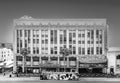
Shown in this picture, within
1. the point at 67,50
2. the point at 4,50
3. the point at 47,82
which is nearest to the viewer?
the point at 47,82

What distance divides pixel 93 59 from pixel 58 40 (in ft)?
37.4

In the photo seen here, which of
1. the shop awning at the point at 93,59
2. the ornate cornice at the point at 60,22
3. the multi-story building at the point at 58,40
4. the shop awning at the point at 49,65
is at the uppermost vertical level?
the ornate cornice at the point at 60,22

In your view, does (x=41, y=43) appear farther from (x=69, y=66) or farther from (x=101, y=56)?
(x=101, y=56)

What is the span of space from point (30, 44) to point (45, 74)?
1785cm

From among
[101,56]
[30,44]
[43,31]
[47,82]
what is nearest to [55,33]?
[43,31]

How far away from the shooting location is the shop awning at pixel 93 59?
64.4 meters

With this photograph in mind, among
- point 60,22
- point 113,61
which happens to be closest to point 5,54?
point 60,22

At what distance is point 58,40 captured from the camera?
68250 millimetres

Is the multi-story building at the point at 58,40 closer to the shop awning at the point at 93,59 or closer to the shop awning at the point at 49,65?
the shop awning at the point at 93,59

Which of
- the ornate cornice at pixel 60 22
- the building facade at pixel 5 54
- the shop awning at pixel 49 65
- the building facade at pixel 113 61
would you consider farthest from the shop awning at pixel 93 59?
the building facade at pixel 5 54

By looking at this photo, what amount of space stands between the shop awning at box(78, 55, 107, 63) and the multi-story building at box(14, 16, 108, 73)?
456 mm

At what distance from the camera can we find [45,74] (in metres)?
52.7

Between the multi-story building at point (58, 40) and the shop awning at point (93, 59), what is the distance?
456 millimetres

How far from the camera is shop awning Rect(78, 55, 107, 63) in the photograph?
2537 inches
